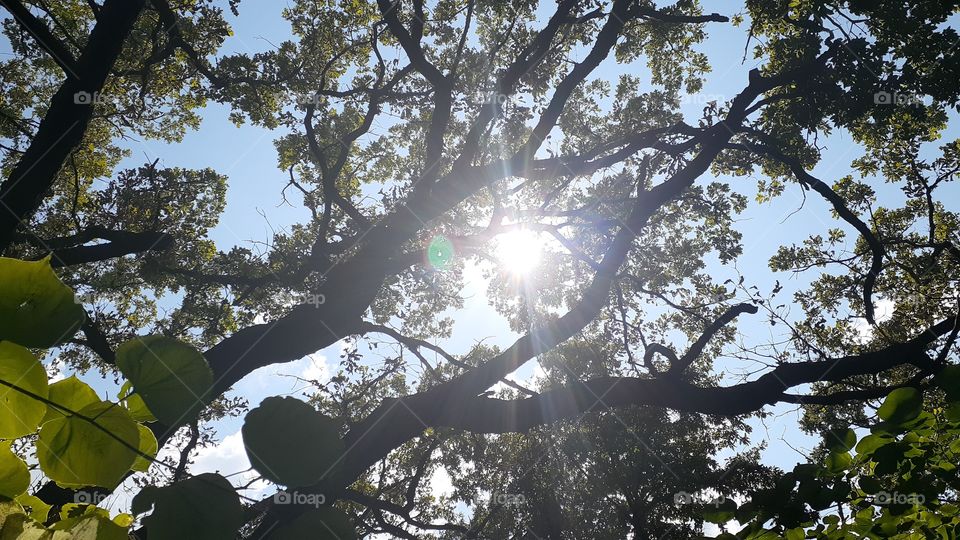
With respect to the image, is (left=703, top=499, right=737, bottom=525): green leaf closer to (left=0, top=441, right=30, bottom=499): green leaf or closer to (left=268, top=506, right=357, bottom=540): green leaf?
(left=268, top=506, right=357, bottom=540): green leaf

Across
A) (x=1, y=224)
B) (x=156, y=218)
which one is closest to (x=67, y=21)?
(x=156, y=218)

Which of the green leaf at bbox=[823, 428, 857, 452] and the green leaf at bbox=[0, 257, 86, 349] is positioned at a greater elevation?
the green leaf at bbox=[823, 428, 857, 452]

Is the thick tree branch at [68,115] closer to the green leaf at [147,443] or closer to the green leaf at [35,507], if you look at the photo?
the green leaf at [35,507]

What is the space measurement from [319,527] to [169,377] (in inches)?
7.6

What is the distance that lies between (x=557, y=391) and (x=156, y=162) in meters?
7.29

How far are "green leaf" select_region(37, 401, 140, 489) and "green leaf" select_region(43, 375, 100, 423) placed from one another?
0.04ft

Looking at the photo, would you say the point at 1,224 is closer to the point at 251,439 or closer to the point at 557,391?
the point at 557,391

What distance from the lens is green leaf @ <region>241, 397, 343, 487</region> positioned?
40 cm

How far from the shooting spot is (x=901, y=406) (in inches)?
46.7

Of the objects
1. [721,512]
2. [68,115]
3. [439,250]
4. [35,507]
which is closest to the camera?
[35,507]

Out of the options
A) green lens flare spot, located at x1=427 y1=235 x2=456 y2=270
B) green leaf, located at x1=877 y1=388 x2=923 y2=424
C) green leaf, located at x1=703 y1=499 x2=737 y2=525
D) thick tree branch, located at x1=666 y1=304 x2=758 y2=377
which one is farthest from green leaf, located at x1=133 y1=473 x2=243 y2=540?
green lens flare spot, located at x1=427 y1=235 x2=456 y2=270

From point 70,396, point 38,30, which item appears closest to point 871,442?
point 70,396

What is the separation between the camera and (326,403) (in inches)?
391

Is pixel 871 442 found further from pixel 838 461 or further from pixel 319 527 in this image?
pixel 319 527
